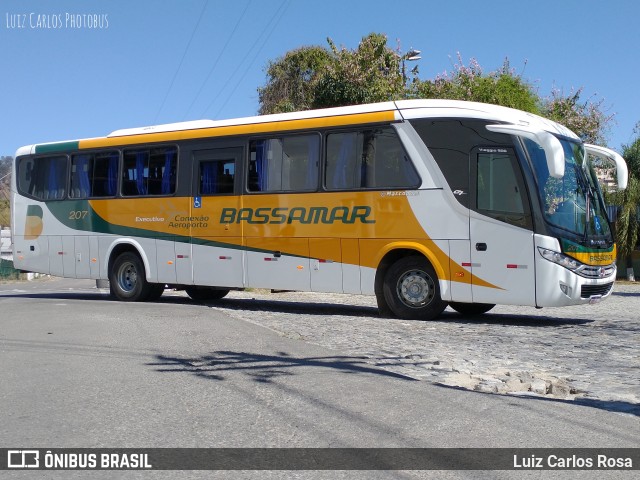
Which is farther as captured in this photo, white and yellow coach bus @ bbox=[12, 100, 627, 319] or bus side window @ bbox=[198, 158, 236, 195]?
bus side window @ bbox=[198, 158, 236, 195]

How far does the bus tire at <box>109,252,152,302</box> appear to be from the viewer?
17.3 metres

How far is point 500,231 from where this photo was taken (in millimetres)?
12328

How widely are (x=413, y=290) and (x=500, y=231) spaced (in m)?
1.82

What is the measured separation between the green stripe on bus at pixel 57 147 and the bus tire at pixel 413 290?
8.82 m

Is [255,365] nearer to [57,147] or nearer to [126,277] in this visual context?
[126,277]

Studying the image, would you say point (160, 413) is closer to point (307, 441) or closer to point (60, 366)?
point (307, 441)

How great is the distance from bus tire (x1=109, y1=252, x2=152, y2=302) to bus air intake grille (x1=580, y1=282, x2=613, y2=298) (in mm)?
9311

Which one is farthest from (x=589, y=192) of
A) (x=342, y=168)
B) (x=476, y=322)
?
(x=342, y=168)

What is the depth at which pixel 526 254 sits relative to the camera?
12070 mm

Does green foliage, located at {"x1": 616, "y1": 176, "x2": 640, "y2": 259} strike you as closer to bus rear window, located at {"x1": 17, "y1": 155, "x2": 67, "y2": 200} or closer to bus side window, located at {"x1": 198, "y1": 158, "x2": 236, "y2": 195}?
bus side window, located at {"x1": 198, "y1": 158, "x2": 236, "y2": 195}

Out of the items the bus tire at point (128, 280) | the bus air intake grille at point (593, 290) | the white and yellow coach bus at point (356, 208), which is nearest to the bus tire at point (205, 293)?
the white and yellow coach bus at point (356, 208)

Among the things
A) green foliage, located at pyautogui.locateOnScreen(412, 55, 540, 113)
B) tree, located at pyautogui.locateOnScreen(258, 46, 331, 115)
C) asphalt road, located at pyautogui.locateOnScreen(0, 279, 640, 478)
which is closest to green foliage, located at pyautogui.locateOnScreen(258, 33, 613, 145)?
green foliage, located at pyautogui.locateOnScreen(412, 55, 540, 113)

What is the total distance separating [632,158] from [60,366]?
2804 centimetres

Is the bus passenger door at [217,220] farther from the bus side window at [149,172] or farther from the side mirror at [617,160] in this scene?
the side mirror at [617,160]
